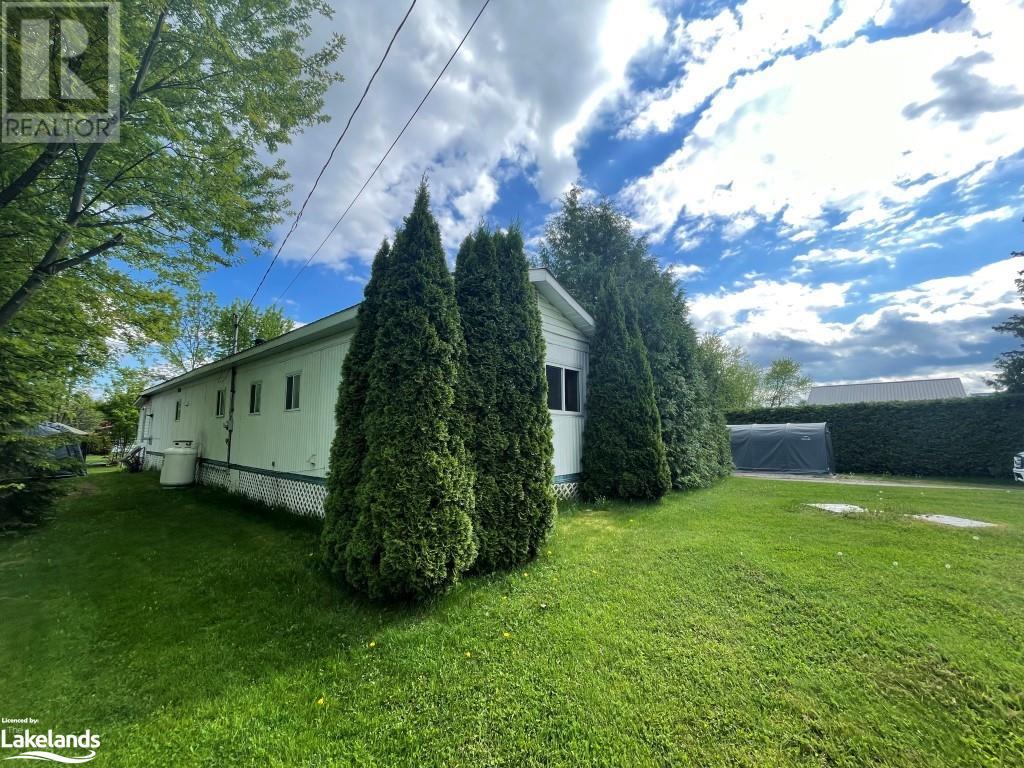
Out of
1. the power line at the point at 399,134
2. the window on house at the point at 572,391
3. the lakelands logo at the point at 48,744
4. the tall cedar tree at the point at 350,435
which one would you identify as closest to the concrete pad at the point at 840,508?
the window on house at the point at 572,391

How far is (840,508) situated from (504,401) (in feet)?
21.7

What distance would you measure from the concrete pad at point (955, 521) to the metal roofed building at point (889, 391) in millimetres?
17904

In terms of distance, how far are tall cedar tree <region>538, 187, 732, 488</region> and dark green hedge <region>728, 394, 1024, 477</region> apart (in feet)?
21.2

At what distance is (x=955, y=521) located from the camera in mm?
5836

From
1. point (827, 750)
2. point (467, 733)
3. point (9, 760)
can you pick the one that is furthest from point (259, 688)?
point (827, 750)

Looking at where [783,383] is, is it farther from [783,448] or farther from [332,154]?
[332,154]

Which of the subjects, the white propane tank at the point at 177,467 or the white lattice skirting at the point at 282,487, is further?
the white propane tank at the point at 177,467

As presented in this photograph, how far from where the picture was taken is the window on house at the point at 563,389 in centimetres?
779

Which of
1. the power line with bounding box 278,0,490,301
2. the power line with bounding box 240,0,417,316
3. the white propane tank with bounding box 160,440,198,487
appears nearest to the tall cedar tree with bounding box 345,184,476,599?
the power line with bounding box 278,0,490,301

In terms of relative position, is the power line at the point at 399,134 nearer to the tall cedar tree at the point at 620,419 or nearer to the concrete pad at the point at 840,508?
the tall cedar tree at the point at 620,419

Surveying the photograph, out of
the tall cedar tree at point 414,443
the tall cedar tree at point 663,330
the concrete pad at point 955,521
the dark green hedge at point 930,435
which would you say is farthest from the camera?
the dark green hedge at point 930,435

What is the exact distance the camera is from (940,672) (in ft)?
8.07

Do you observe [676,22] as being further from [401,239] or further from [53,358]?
[53,358]

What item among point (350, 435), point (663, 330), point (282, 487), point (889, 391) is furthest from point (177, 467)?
Result: point (889, 391)
